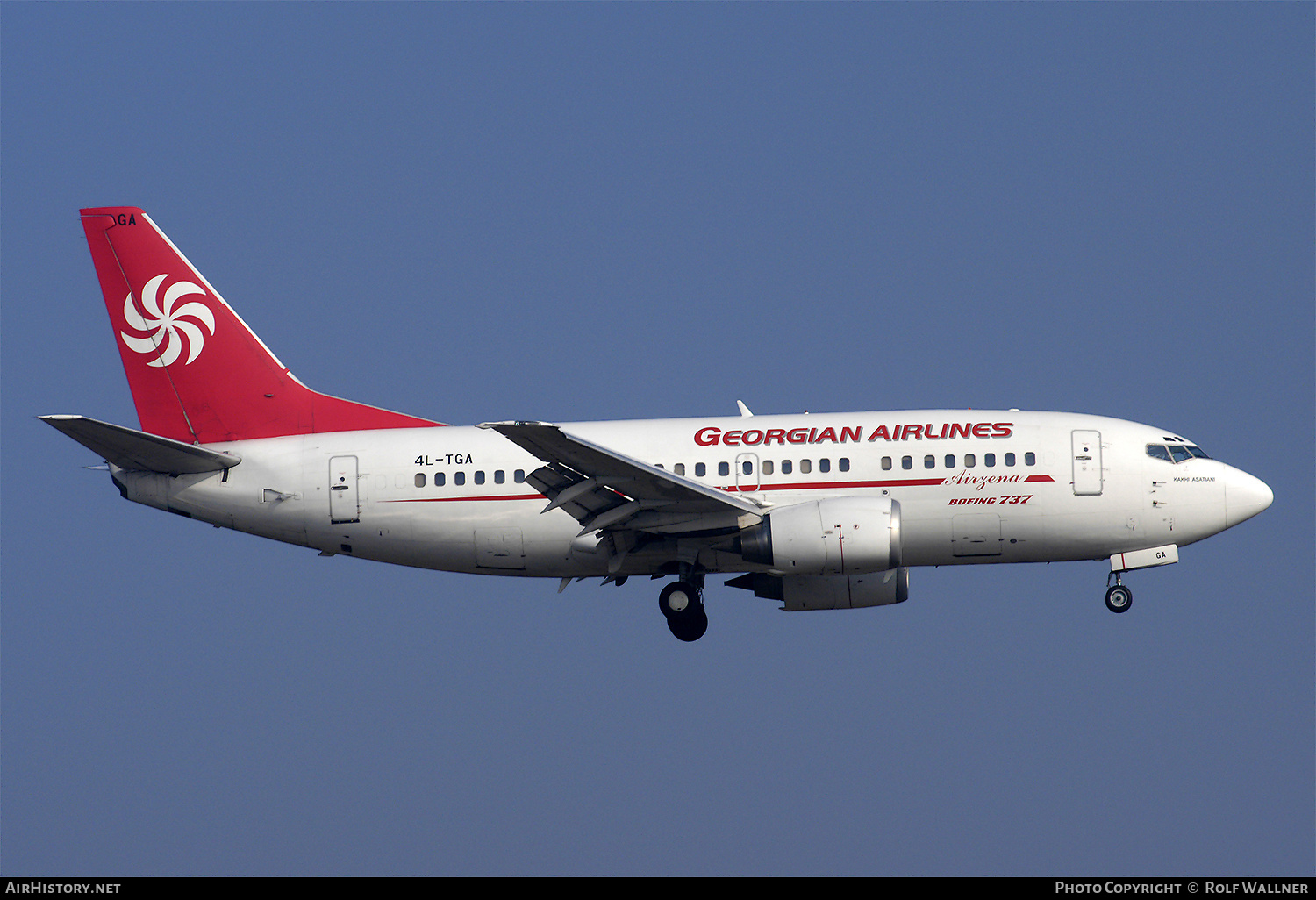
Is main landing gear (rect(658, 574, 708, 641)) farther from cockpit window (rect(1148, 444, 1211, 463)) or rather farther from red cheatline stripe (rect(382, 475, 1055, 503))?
cockpit window (rect(1148, 444, 1211, 463))

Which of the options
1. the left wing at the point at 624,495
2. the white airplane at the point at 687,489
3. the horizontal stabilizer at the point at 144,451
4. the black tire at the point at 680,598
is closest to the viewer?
the left wing at the point at 624,495

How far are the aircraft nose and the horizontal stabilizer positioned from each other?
73.3 feet

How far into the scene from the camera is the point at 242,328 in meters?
36.6

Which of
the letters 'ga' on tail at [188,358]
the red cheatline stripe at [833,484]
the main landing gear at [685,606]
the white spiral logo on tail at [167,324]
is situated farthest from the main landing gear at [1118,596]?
the white spiral logo on tail at [167,324]

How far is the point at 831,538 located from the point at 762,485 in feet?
7.90

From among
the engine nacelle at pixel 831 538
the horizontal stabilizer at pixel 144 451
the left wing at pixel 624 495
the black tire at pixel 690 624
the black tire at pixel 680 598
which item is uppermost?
the horizontal stabilizer at pixel 144 451

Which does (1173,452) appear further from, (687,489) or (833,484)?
(687,489)

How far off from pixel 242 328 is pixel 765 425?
43.4ft

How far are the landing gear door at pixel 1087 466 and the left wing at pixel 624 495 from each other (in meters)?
6.97

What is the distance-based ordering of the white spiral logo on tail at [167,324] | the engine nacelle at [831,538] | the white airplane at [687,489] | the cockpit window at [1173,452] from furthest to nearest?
the white spiral logo on tail at [167,324]
the cockpit window at [1173,452]
the white airplane at [687,489]
the engine nacelle at [831,538]

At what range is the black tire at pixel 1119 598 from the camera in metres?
33.1

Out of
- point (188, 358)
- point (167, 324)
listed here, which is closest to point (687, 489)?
point (188, 358)

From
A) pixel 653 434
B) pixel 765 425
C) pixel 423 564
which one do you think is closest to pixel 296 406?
pixel 423 564

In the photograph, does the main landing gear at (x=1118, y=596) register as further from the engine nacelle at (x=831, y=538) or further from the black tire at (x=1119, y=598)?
the engine nacelle at (x=831, y=538)
